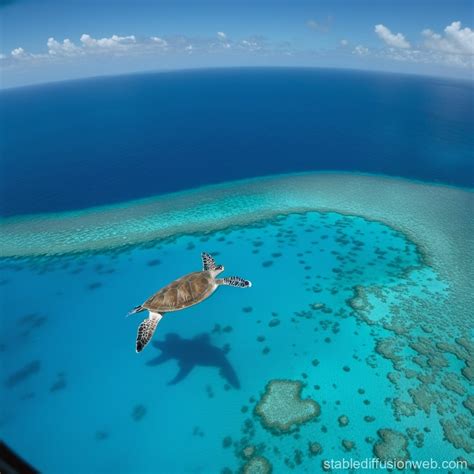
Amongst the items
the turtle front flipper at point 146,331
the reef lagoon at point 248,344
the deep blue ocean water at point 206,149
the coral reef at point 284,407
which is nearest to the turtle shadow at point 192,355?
the reef lagoon at point 248,344

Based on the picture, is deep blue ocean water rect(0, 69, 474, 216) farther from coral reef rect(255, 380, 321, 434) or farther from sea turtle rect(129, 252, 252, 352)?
coral reef rect(255, 380, 321, 434)

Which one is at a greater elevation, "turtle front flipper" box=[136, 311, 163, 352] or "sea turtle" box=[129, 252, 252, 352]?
"sea turtle" box=[129, 252, 252, 352]

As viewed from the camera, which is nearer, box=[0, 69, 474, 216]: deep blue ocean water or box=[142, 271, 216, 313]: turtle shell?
box=[142, 271, 216, 313]: turtle shell

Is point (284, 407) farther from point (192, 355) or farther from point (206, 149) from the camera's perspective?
point (206, 149)

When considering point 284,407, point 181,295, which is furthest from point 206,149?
point 284,407

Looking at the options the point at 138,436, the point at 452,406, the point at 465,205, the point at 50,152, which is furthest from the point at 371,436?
the point at 50,152

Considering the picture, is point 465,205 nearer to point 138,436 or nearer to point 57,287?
point 138,436

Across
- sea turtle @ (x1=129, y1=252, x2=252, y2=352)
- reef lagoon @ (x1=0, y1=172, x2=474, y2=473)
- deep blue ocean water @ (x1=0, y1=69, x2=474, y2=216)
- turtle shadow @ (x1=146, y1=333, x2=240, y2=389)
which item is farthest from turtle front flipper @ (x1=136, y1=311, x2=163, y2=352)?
deep blue ocean water @ (x1=0, y1=69, x2=474, y2=216)

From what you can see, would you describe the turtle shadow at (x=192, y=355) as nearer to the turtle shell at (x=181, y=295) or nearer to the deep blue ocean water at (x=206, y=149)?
the turtle shell at (x=181, y=295)
